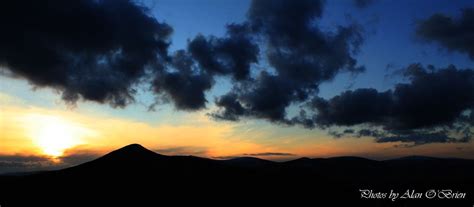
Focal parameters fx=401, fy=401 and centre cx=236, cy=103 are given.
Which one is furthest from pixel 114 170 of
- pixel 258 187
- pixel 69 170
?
pixel 258 187

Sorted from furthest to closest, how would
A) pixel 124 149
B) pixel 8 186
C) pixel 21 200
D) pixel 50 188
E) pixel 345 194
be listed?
pixel 124 149 → pixel 345 194 → pixel 8 186 → pixel 50 188 → pixel 21 200

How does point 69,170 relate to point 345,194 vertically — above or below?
above

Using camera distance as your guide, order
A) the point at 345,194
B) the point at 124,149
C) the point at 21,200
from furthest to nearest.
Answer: the point at 124,149 → the point at 345,194 → the point at 21,200

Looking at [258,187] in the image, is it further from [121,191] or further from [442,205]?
[442,205]

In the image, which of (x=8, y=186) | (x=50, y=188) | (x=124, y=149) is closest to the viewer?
(x=50, y=188)

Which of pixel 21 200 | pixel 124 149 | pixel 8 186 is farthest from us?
pixel 124 149

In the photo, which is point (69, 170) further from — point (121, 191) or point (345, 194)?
point (345, 194)

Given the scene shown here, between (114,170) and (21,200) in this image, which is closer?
(21,200)

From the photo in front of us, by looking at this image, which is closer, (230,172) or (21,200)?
(21,200)

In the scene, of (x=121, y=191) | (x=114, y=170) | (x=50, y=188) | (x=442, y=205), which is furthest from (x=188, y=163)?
(x=442, y=205)

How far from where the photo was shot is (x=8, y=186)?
493ft

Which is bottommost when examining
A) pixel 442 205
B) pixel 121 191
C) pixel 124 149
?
pixel 442 205

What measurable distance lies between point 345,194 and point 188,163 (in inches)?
2579

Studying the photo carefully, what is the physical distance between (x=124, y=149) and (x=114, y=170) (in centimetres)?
2996
